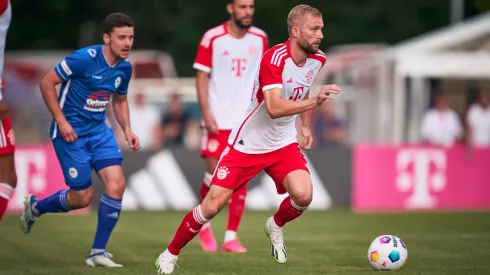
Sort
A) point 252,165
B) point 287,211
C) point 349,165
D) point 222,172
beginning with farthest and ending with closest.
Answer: point 349,165 → point 287,211 → point 252,165 → point 222,172

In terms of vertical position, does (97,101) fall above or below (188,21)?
above

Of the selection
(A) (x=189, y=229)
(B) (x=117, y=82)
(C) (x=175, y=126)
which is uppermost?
(B) (x=117, y=82)

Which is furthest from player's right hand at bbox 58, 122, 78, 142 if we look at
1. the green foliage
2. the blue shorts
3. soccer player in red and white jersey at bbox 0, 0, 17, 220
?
the green foliage

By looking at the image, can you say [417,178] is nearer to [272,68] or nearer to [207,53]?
[207,53]

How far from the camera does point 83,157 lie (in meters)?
10.1

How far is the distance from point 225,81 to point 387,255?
3202 millimetres

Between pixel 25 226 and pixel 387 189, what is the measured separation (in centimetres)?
930

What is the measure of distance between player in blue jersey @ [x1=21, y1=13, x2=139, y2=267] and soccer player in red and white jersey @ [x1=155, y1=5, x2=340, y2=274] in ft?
3.26

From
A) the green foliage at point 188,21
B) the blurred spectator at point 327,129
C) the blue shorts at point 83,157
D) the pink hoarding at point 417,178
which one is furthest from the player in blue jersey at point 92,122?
the green foliage at point 188,21

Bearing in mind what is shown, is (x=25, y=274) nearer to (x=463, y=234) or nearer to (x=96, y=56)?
(x=96, y=56)

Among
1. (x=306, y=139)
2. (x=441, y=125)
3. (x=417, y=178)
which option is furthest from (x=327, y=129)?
(x=306, y=139)

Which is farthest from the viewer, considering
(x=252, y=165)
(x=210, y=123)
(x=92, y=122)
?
(x=210, y=123)

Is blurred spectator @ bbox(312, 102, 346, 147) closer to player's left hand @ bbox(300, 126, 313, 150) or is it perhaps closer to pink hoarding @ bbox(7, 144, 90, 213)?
pink hoarding @ bbox(7, 144, 90, 213)

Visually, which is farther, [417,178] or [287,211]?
[417,178]
